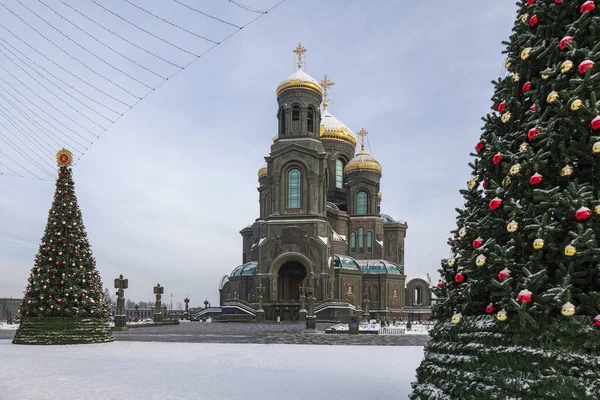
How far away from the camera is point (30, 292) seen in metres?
17.3

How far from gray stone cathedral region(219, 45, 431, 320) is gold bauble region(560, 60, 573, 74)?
37.5 meters

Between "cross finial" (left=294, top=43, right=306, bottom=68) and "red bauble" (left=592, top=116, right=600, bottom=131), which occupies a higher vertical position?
"cross finial" (left=294, top=43, right=306, bottom=68)

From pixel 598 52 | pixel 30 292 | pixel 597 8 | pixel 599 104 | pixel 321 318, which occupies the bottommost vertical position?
pixel 321 318

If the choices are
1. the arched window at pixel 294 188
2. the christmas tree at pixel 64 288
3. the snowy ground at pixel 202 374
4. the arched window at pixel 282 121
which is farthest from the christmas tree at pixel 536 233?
the arched window at pixel 282 121

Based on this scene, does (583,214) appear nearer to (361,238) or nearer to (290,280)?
(290,280)

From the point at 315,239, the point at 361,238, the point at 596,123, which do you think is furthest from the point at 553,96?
the point at 361,238

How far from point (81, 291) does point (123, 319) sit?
40.7 ft

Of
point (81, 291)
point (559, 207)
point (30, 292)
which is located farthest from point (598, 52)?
point (30, 292)

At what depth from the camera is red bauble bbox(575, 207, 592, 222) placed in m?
4.28

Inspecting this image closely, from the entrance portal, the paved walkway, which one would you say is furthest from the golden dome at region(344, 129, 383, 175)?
the paved walkway

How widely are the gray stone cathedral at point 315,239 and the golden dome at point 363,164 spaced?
0.12 meters

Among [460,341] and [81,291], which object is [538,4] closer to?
[460,341]

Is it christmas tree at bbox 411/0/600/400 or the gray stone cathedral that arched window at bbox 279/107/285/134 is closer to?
the gray stone cathedral

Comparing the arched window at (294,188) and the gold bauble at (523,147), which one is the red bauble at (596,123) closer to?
the gold bauble at (523,147)
